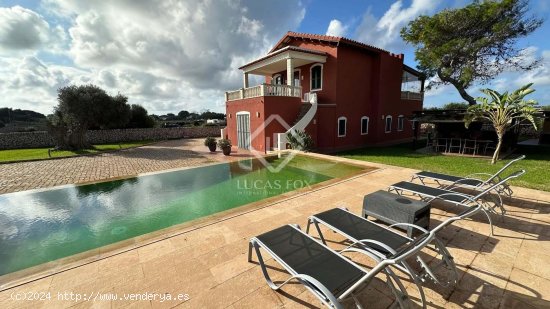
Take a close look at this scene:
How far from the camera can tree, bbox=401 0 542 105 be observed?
16.1 metres

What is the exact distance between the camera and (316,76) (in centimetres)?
1755

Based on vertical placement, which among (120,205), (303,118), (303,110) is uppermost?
(303,110)

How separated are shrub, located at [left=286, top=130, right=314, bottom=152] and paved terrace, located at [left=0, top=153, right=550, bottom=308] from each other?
30.4 ft

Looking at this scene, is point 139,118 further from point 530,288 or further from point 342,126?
point 530,288

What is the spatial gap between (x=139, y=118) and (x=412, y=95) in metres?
34.2

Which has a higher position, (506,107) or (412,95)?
(412,95)

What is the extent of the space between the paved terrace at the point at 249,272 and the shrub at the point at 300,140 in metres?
9.26

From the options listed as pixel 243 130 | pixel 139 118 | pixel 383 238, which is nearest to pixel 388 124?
pixel 243 130

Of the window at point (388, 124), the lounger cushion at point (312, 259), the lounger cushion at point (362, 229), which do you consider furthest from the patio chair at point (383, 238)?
the window at point (388, 124)

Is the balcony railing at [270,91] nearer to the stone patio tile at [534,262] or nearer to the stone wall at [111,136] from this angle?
the stone patio tile at [534,262]

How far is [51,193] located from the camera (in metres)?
7.99

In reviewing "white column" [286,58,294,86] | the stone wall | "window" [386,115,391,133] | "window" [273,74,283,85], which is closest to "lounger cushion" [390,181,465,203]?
"white column" [286,58,294,86]

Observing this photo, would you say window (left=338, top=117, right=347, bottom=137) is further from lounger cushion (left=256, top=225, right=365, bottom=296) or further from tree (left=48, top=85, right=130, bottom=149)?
tree (left=48, top=85, right=130, bottom=149)

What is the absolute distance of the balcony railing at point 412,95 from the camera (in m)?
22.2
